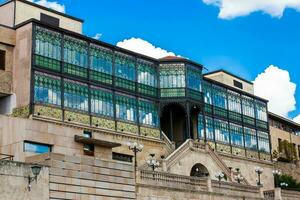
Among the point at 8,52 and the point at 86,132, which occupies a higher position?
the point at 8,52

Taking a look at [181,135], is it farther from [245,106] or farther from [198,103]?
[245,106]

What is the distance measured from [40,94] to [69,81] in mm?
3295

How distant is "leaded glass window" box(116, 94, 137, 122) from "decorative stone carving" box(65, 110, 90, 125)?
11.8 ft

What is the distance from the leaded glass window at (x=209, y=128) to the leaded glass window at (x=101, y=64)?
13.4 metres

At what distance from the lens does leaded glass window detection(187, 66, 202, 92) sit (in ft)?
199

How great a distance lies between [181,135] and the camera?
61938mm

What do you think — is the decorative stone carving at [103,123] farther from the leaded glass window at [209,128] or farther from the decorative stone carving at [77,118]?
the leaded glass window at [209,128]

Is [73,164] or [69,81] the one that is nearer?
[73,164]

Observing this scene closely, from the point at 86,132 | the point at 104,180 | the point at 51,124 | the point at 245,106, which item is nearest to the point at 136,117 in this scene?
the point at 86,132

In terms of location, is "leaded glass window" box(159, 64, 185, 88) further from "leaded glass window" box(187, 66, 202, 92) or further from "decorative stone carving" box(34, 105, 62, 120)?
"decorative stone carving" box(34, 105, 62, 120)

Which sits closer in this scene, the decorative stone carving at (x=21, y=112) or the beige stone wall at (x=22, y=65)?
the decorative stone carving at (x=21, y=112)

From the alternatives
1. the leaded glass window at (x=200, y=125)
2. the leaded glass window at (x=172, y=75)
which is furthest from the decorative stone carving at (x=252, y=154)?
the leaded glass window at (x=172, y=75)

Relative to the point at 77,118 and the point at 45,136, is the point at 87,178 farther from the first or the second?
the point at 77,118

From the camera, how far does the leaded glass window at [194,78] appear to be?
199 feet
